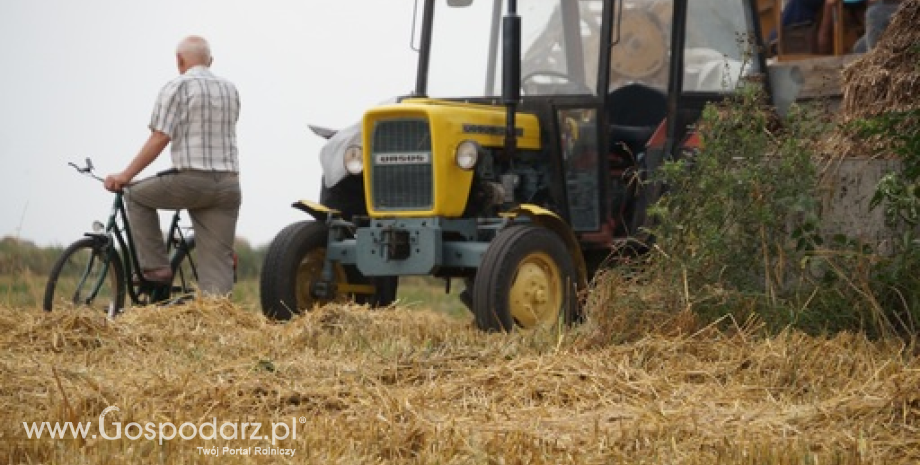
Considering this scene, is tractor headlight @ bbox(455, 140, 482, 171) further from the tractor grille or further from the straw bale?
the straw bale

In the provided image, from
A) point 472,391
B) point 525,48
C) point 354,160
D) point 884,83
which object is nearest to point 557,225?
point 525,48

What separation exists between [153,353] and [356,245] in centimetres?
218

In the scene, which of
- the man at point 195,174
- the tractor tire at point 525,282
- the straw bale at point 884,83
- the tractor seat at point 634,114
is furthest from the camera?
the man at point 195,174

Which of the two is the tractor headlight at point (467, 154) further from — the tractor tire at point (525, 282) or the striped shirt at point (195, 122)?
the striped shirt at point (195, 122)

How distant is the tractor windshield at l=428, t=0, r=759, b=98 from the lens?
11.8m

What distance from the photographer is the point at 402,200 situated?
460 inches

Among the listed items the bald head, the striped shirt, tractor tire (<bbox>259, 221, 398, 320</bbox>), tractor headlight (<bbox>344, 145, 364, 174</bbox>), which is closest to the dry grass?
tractor tire (<bbox>259, 221, 398, 320</bbox>)

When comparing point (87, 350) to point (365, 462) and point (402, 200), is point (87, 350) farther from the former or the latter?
point (365, 462)

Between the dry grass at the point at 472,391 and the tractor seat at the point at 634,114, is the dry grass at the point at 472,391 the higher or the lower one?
the lower one

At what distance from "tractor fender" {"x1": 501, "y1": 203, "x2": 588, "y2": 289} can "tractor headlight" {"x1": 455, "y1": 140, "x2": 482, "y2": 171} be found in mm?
352

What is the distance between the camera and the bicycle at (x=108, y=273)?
11.8 metres

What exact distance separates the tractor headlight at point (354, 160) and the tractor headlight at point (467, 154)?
2.18 ft

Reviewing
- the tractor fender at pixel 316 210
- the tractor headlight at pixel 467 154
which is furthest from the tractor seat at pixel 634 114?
the tractor fender at pixel 316 210

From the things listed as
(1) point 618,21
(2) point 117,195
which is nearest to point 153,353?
(2) point 117,195
